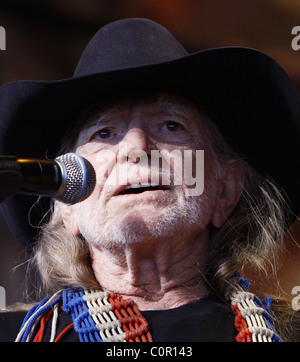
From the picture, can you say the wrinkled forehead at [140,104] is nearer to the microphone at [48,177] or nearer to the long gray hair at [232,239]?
the long gray hair at [232,239]

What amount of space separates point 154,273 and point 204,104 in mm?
555

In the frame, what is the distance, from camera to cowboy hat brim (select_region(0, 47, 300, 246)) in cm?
180

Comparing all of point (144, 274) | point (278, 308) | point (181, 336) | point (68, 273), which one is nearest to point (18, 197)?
point (68, 273)

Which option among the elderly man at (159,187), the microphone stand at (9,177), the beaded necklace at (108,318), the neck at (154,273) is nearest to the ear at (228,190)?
the elderly man at (159,187)

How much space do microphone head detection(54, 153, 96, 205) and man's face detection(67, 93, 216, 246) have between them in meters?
0.48

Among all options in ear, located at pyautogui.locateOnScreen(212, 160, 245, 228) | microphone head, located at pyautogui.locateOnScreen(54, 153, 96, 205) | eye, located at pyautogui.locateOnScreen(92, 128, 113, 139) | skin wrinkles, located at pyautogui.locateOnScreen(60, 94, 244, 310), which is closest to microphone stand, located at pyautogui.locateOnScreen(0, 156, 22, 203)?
microphone head, located at pyautogui.locateOnScreen(54, 153, 96, 205)

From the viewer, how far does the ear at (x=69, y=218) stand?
1958 mm

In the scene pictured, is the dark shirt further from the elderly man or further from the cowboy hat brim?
the cowboy hat brim

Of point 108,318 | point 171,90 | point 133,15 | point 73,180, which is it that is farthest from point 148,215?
point 133,15

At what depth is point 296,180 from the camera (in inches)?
80.7

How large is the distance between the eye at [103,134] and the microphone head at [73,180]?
630mm

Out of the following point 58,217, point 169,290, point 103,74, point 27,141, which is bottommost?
point 169,290
